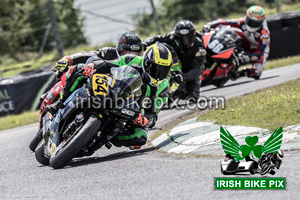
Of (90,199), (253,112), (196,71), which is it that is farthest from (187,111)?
(90,199)

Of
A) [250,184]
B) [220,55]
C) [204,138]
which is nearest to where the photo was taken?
[250,184]

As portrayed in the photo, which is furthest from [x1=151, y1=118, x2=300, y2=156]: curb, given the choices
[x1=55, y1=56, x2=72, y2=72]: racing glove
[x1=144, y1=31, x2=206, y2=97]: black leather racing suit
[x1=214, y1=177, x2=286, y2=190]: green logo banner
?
[x1=144, y1=31, x2=206, y2=97]: black leather racing suit

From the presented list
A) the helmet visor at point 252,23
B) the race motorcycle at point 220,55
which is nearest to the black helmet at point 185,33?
A: the race motorcycle at point 220,55

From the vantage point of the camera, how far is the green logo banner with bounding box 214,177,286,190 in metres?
4.06

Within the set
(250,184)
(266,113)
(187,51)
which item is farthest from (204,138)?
(187,51)

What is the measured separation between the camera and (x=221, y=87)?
13.5m

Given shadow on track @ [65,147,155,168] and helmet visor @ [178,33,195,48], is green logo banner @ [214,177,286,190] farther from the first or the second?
helmet visor @ [178,33,195,48]

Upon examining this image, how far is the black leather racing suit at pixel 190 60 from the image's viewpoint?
1096cm

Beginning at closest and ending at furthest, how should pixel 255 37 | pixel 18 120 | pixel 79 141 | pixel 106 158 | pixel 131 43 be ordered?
1. pixel 79 141
2. pixel 106 158
3. pixel 131 43
4. pixel 18 120
5. pixel 255 37

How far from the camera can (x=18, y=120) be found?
43.7 feet

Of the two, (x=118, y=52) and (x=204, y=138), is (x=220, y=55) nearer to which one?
(x=118, y=52)

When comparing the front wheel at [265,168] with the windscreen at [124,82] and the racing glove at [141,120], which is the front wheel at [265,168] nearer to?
the windscreen at [124,82]

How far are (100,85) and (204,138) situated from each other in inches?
60.3

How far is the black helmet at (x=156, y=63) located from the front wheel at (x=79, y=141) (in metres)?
1.39
